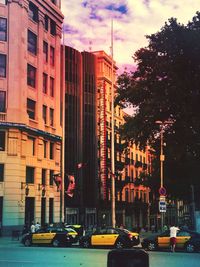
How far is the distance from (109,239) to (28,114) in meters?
23.6

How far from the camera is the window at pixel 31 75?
5292 cm

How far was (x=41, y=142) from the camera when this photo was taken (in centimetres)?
5372

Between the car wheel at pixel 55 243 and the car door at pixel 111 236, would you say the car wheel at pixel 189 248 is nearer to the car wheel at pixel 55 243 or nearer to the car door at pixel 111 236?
the car door at pixel 111 236

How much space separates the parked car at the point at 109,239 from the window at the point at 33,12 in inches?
1179

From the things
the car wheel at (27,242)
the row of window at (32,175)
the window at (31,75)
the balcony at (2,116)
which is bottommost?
Answer: the car wheel at (27,242)

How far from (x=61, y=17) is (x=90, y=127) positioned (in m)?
Result: 15.9

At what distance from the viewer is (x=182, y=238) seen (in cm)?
2995

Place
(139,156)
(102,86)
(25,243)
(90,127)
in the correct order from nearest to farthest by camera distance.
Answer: (25,243) < (90,127) < (102,86) < (139,156)

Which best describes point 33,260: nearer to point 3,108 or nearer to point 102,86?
point 3,108

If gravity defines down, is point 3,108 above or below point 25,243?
above

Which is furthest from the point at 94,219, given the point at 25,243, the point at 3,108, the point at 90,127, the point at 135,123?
the point at 135,123

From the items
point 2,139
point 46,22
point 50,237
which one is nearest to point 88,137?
point 46,22

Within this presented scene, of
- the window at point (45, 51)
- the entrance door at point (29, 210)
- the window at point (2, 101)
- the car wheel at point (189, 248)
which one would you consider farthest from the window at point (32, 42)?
the car wheel at point (189, 248)

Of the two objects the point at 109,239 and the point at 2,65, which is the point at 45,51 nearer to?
the point at 2,65
